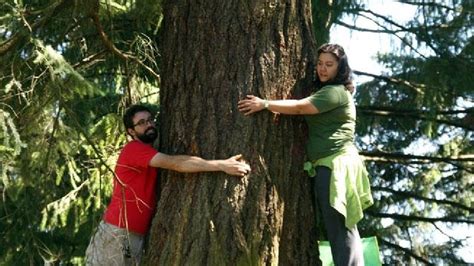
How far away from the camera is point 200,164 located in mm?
4641

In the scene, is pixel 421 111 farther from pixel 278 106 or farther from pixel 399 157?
pixel 278 106

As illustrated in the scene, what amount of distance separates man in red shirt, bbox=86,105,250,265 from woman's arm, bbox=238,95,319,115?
543 millimetres

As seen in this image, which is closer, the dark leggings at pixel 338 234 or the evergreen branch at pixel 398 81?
the dark leggings at pixel 338 234

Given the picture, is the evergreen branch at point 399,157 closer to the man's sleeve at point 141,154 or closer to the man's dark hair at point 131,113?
the man's dark hair at point 131,113

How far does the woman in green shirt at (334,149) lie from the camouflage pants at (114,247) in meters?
1.05

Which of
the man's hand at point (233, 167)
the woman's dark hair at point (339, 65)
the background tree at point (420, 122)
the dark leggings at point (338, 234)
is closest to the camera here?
the man's hand at point (233, 167)

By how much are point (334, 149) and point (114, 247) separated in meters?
1.39

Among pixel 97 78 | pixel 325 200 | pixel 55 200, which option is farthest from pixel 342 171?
pixel 55 200

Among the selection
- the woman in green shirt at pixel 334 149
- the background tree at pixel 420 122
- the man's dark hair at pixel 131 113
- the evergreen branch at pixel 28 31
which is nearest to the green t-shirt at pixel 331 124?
the woman in green shirt at pixel 334 149

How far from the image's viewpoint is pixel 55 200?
918 centimetres

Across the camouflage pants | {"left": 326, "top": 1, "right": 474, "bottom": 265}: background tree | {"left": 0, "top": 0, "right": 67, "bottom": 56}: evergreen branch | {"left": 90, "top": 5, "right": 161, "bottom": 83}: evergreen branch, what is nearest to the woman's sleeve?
{"left": 90, "top": 5, "right": 161, "bottom": 83}: evergreen branch

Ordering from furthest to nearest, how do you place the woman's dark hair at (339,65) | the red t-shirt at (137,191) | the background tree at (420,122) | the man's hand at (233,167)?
the background tree at (420,122)
the red t-shirt at (137,191)
the woman's dark hair at (339,65)
the man's hand at (233,167)

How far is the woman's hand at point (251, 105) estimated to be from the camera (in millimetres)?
4641

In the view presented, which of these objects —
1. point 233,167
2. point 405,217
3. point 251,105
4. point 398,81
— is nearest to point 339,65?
point 251,105
